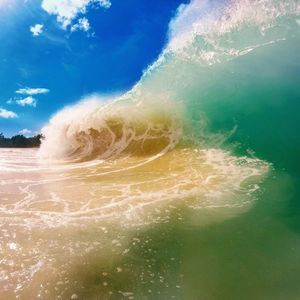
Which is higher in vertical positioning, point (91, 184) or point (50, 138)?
point (50, 138)

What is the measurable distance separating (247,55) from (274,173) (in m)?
9.72

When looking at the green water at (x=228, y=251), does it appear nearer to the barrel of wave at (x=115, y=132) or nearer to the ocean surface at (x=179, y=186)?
the ocean surface at (x=179, y=186)

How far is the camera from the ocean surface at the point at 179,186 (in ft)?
14.3

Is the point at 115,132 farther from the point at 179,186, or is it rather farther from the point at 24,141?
the point at 24,141

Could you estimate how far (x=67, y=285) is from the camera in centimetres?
412

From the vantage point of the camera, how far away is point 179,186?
9109mm

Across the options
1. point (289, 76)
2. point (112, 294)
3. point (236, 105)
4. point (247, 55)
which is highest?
point (247, 55)

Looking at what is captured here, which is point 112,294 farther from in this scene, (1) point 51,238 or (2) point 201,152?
(2) point 201,152

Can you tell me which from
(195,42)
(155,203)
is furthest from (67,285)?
(195,42)

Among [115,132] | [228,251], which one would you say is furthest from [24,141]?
[228,251]

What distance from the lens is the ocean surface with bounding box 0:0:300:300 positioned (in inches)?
171

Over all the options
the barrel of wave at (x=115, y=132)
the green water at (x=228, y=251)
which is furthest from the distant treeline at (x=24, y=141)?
the green water at (x=228, y=251)

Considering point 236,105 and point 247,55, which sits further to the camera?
point 247,55

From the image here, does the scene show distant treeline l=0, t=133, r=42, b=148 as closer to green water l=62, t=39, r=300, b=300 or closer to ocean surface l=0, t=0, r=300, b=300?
ocean surface l=0, t=0, r=300, b=300
